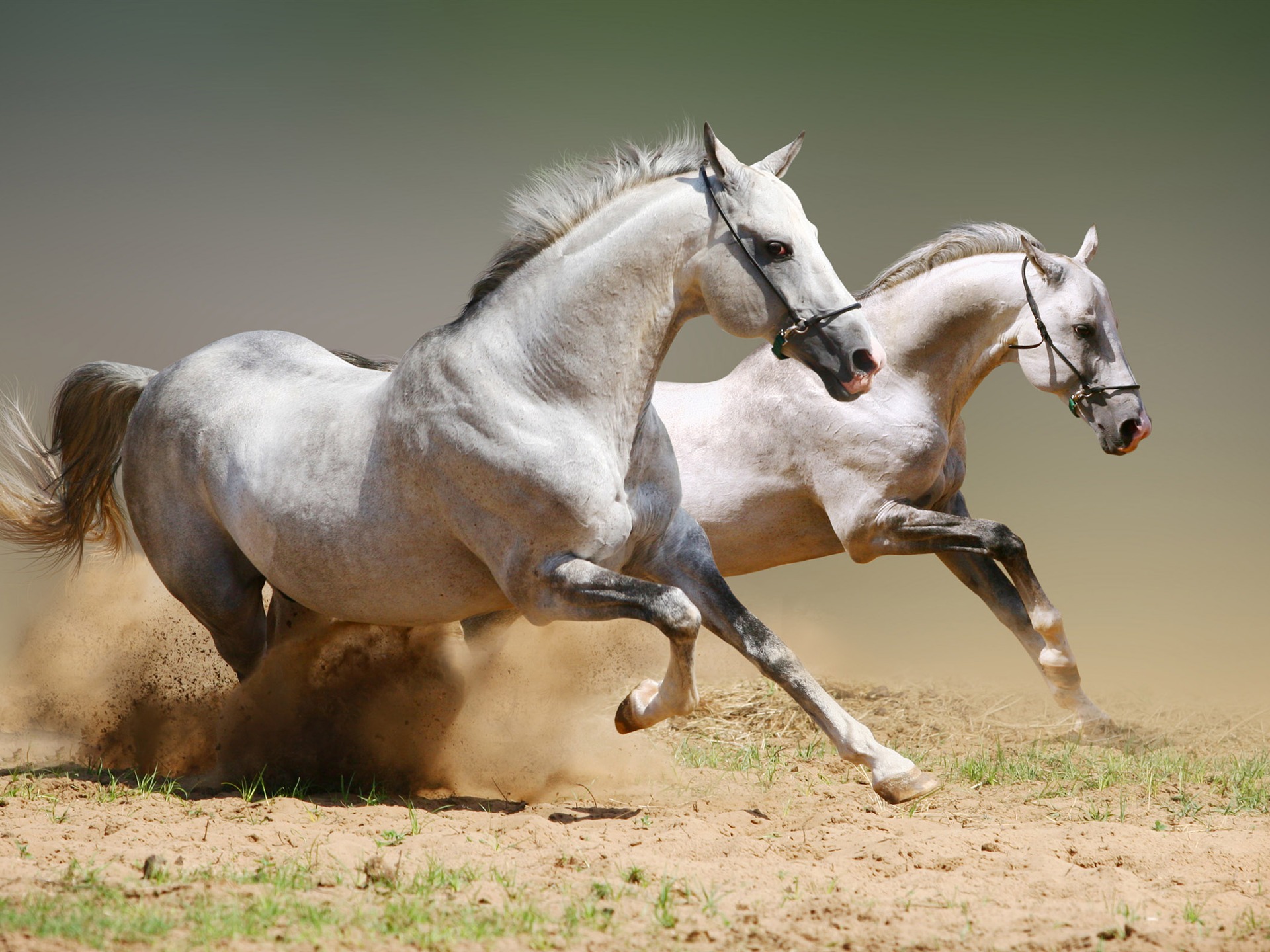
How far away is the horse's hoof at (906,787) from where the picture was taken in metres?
3.42

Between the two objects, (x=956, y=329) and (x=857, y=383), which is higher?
(x=956, y=329)

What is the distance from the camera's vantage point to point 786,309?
3.34 meters

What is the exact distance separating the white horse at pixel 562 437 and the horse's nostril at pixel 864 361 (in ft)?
0.04

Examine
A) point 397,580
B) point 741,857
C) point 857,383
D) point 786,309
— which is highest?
point 786,309

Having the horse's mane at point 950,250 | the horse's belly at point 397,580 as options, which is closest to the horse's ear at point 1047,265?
the horse's mane at point 950,250

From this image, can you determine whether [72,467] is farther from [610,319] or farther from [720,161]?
[720,161]

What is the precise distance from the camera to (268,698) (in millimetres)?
4219

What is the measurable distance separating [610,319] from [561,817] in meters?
1.48

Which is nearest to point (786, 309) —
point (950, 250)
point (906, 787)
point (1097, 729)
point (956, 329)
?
point (906, 787)

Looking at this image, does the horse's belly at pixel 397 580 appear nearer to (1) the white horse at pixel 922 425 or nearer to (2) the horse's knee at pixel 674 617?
(2) the horse's knee at pixel 674 617

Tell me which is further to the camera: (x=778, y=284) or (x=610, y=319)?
(x=610, y=319)

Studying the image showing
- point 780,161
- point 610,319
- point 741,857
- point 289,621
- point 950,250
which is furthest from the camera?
point 950,250

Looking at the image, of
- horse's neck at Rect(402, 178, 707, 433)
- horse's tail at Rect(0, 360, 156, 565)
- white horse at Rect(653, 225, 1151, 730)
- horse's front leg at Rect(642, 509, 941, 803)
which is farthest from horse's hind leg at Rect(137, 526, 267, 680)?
white horse at Rect(653, 225, 1151, 730)

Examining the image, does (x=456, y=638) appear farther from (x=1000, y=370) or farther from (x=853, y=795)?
(x=1000, y=370)
